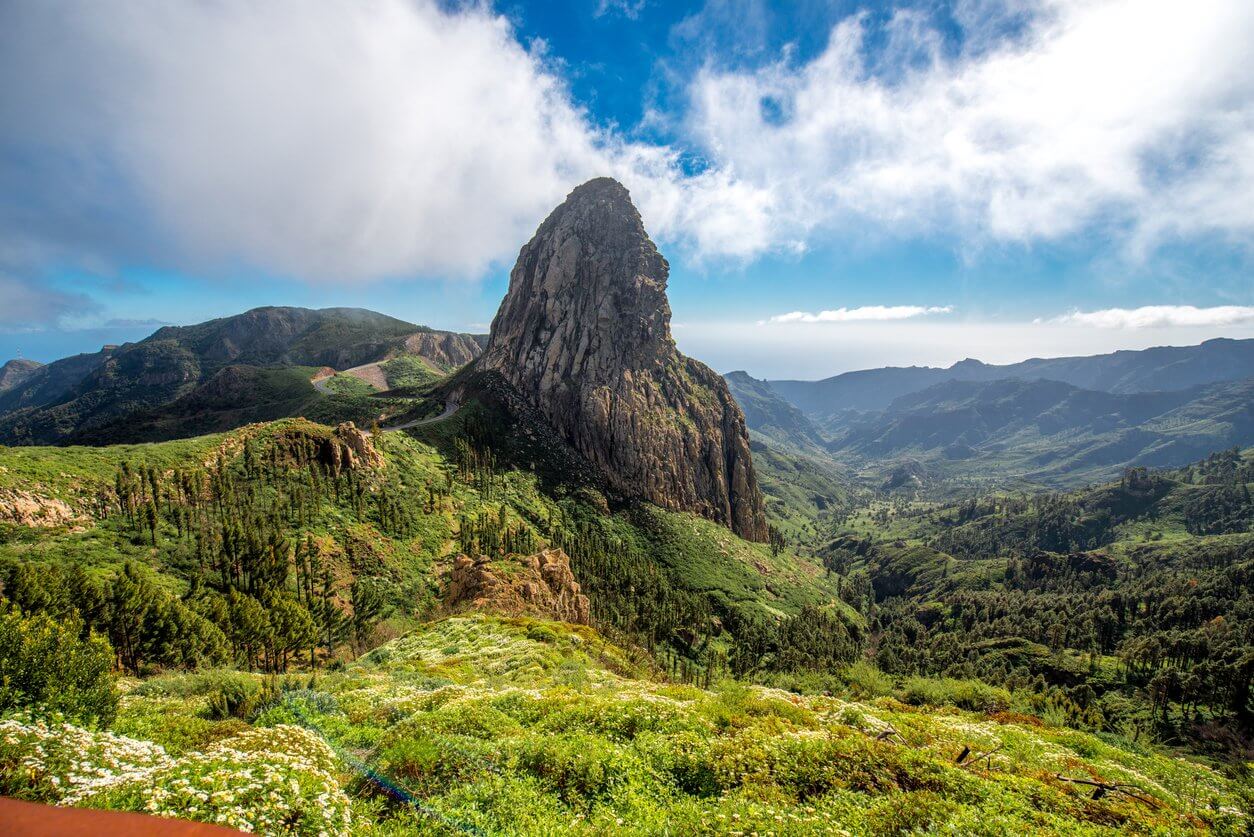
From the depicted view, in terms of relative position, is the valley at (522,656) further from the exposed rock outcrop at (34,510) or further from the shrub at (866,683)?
the shrub at (866,683)

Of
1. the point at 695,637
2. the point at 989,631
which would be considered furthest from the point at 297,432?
the point at 989,631

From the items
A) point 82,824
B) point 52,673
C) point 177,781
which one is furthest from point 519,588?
point 82,824

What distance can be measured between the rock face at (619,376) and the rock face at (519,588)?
77605 mm

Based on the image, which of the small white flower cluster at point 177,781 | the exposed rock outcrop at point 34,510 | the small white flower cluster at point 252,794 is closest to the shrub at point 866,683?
the small white flower cluster at point 252,794

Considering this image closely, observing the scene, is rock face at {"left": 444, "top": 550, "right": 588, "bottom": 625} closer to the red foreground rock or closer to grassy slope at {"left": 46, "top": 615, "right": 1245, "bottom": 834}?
grassy slope at {"left": 46, "top": 615, "right": 1245, "bottom": 834}

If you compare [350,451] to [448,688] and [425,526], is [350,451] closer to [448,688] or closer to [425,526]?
[425,526]

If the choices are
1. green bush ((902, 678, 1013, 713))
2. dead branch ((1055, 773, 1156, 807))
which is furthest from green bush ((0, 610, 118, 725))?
green bush ((902, 678, 1013, 713))

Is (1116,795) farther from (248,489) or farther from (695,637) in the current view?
(695,637)

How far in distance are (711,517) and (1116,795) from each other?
161969 millimetres

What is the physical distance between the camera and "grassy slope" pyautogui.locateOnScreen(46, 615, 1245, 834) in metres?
11.1

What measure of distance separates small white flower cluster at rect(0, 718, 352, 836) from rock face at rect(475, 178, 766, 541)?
481 feet

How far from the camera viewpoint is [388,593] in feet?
210

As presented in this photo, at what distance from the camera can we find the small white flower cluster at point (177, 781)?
7.99 meters

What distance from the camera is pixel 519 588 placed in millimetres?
66125
